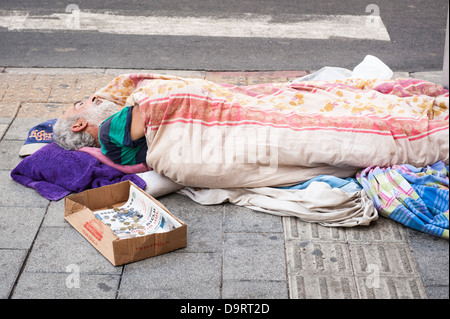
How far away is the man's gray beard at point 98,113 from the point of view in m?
3.83

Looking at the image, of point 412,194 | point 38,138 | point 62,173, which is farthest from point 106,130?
point 412,194

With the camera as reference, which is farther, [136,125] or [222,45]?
[222,45]

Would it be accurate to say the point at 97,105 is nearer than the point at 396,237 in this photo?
No

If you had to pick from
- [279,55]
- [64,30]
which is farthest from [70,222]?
[64,30]

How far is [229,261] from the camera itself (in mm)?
3055

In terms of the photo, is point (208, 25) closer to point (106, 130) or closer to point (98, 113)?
point (98, 113)

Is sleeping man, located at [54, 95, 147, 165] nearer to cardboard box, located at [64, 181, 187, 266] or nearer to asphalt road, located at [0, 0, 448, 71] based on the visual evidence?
cardboard box, located at [64, 181, 187, 266]

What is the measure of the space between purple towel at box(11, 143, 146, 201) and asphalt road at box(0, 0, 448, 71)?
210cm

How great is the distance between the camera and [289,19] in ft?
22.6

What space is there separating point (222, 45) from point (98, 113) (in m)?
2.63

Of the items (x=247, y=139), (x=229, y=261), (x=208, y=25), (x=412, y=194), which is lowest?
(x=229, y=261)

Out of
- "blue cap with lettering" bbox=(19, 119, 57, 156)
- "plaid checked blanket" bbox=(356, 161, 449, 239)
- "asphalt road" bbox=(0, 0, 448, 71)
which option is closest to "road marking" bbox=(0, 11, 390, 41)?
"asphalt road" bbox=(0, 0, 448, 71)

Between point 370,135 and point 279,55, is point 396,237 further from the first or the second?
point 279,55

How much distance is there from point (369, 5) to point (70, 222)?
5.19m
